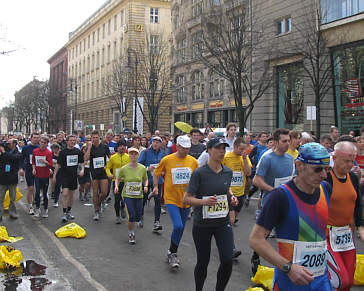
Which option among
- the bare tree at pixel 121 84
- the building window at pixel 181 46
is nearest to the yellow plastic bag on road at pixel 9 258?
the building window at pixel 181 46

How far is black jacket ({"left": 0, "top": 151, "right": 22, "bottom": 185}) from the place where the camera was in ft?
32.3

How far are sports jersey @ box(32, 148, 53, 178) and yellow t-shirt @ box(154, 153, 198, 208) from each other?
14.9 feet

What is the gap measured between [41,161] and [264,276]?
684cm

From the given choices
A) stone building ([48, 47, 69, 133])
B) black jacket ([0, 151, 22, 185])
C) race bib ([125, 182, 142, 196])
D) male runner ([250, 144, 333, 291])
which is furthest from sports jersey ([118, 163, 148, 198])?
stone building ([48, 47, 69, 133])

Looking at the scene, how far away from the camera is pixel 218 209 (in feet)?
16.1

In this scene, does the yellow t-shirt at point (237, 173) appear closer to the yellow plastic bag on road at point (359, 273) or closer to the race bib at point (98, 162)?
the yellow plastic bag on road at point (359, 273)

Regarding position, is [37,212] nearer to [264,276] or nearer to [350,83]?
[264,276]

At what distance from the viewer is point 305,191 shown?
300 cm

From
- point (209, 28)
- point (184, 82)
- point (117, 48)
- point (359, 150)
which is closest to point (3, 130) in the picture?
point (117, 48)

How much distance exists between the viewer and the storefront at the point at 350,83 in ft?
66.1

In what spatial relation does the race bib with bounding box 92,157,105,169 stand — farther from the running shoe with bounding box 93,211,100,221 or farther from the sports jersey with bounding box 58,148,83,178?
the running shoe with bounding box 93,211,100,221

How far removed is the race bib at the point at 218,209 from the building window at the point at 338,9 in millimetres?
18345

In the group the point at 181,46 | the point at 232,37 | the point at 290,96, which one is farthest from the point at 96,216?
the point at 181,46

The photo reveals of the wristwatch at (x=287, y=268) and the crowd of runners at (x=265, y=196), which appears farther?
the crowd of runners at (x=265, y=196)
